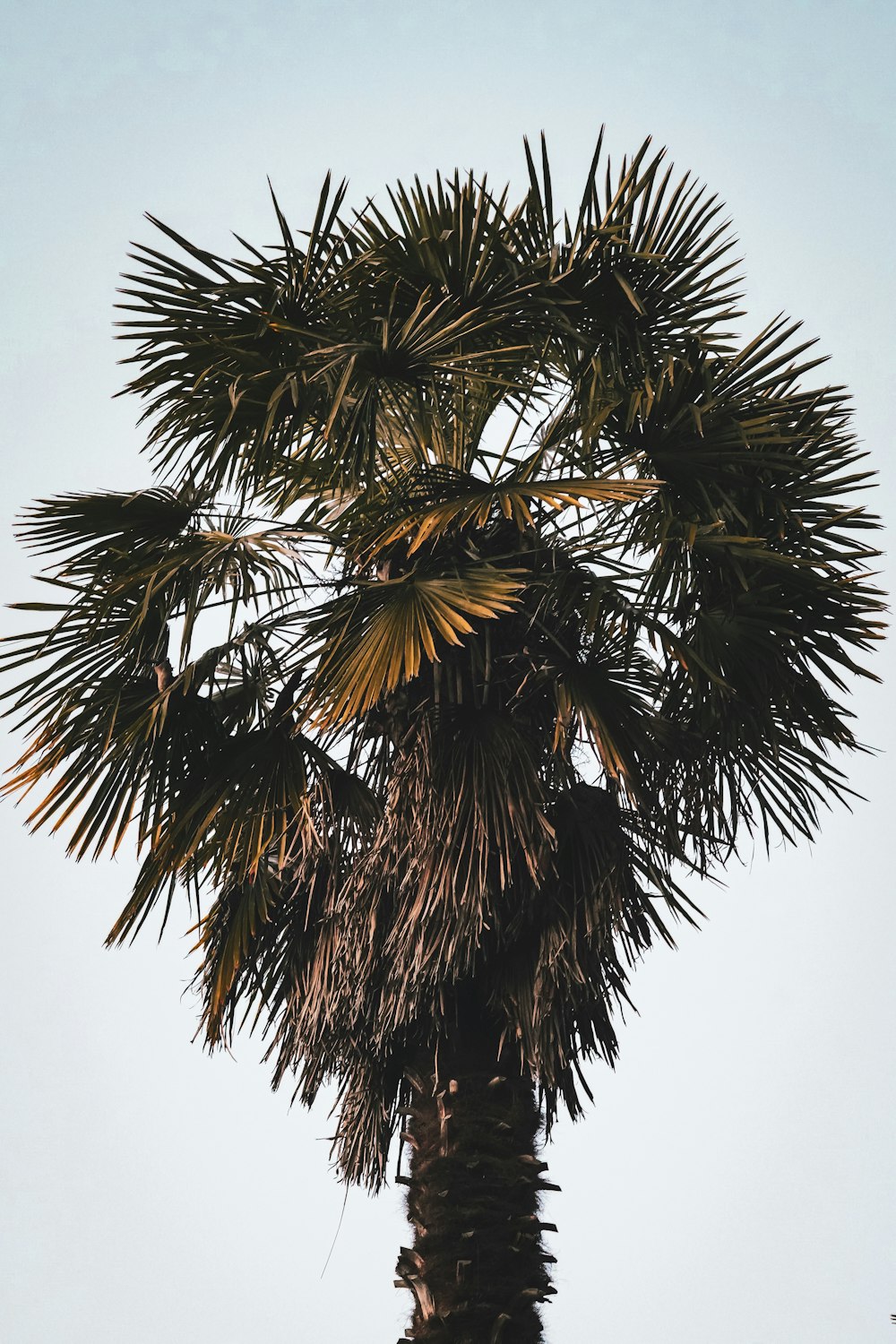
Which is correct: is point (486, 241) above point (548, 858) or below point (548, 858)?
above

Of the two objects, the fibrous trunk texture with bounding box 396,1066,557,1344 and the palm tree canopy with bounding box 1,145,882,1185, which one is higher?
the palm tree canopy with bounding box 1,145,882,1185

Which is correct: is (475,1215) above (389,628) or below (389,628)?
below

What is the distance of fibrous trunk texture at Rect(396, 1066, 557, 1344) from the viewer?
5.93m

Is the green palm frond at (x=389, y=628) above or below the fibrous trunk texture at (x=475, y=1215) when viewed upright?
above

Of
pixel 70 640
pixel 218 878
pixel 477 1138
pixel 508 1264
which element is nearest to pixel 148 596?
pixel 70 640

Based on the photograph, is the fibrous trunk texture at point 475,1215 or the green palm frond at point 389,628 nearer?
the fibrous trunk texture at point 475,1215

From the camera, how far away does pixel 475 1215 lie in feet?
19.9

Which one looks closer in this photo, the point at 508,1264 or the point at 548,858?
the point at 508,1264

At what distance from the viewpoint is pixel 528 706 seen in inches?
270

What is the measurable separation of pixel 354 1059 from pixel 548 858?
136 centimetres

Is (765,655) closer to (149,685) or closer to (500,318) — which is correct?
(500,318)

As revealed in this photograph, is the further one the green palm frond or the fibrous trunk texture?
the green palm frond

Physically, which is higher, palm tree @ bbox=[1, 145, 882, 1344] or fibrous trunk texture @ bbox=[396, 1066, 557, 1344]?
palm tree @ bbox=[1, 145, 882, 1344]

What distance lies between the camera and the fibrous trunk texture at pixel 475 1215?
5930 millimetres
